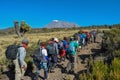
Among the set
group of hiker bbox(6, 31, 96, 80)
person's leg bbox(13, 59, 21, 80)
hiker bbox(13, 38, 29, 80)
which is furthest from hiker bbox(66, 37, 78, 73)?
person's leg bbox(13, 59, 21, 80)

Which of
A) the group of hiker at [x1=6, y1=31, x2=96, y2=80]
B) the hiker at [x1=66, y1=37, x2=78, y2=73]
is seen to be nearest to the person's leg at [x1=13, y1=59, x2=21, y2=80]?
the group of hiker at [x1=6, y1=31, x2=96, y2=80]

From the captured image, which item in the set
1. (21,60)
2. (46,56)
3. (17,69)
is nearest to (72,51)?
(46,56)

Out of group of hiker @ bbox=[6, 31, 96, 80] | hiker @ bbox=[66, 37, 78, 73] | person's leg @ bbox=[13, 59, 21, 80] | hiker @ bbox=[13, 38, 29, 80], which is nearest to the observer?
hiker @ bbox=[13, 38, 29, 80]

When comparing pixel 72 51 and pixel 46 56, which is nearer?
pixel 46 56

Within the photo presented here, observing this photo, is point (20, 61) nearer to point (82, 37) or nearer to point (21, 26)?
point (82, 37)

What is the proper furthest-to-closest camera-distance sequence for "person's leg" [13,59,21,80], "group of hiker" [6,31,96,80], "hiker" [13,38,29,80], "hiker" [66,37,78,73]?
"hiker" [66,37,78,73], "person's leg" [13,59,21,80], "group of hiker" [6,31,96,80], "hiker" [13,38,29,80]

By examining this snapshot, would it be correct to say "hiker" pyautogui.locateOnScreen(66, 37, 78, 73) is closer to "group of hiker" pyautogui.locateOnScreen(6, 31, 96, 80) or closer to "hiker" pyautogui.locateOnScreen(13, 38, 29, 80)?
"group of hiker" pyautogui.locateOnScreen(6, 31, 96, 80)

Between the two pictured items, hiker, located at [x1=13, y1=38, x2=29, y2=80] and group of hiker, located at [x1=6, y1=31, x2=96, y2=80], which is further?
group of hiker, located at [x1=6, y1=31, x2=96, y2=80]

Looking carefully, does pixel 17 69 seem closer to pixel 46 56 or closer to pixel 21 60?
pixel 21 60

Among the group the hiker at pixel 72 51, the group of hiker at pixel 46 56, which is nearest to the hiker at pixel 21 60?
the group of hiker at pixel 46 56

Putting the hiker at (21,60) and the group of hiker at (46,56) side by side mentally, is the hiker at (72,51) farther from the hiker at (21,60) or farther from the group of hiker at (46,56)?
the hiker at (21,60)

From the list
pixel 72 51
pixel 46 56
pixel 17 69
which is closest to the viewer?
pixel 17 69

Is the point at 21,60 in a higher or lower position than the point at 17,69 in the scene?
higher

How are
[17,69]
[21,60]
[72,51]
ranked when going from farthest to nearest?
1. [72,51]
2. [17,69]
3. [21,60]
